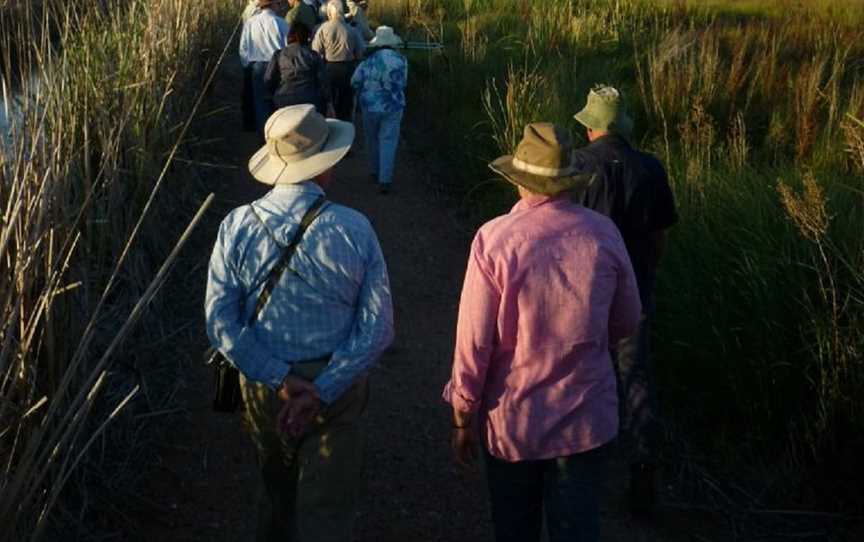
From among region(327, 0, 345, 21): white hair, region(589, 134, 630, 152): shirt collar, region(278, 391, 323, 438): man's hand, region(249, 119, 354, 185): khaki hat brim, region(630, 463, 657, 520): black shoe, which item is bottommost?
region(630, 463, 657, 520): black shoe

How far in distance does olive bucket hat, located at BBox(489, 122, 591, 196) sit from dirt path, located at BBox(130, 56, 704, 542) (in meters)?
1.87

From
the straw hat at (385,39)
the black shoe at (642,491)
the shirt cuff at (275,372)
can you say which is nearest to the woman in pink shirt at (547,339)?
the shirt cuff at (275,372)

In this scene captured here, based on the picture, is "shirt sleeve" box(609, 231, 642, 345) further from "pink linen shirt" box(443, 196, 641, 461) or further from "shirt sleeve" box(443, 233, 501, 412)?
"shirt sleeve" box(443, 233, 501, 412)

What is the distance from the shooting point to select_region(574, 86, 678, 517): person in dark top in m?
4.77

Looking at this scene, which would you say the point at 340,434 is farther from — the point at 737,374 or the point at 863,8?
the point at 863,8

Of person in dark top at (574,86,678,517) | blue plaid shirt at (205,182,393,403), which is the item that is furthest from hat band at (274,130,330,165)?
person in dark top at (574,86,678,517)

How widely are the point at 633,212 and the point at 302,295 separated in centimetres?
167

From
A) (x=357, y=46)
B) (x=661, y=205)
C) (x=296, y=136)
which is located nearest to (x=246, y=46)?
(x=357, y=46)

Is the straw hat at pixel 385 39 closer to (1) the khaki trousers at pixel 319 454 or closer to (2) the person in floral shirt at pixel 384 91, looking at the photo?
(2) the person in floral shirt at pixel 384 91

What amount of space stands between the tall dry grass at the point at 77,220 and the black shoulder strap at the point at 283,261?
410 millimetres

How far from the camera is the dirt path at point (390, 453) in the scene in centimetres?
494

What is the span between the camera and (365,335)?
3.62 meters

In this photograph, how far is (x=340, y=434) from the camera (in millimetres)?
3725

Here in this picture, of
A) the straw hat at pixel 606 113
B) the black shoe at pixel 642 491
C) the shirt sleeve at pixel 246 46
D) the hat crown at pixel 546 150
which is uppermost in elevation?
the hat crown at pixel 546 150
